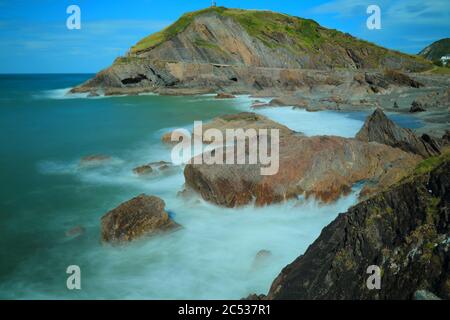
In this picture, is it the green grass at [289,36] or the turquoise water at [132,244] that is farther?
the green grass at [289,36]

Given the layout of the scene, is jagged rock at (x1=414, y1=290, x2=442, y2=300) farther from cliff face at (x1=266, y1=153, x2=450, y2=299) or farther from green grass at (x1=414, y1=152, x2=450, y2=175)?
green grass at (x1=414, y1=152, x2=450, y2=175)

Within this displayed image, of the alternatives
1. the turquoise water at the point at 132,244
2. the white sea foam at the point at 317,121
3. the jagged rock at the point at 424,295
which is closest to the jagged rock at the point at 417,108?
the white sea foam at the point at 317,121

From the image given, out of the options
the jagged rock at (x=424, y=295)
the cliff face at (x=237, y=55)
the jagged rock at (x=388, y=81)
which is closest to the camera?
the jagged rock at (x=424, y=295)

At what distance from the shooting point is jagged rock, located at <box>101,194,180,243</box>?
9422mm

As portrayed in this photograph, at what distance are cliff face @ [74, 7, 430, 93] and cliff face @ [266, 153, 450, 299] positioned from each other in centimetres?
5361

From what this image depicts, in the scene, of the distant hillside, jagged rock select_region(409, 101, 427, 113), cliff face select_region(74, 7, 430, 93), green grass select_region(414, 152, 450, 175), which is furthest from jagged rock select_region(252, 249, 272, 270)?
the distant hillside

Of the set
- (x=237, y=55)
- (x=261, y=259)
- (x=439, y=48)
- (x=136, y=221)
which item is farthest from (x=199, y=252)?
(x=439, y=48)

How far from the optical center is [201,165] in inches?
442

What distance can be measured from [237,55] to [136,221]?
62404 millimetres

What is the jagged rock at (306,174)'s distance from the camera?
10.4 metres

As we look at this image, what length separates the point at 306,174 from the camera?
1056 centimetres

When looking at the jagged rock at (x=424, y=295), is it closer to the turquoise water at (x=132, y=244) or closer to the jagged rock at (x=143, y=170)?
the turquoise water at (x=132, y=244)

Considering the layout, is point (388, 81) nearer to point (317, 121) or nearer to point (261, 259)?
point (317, 121)

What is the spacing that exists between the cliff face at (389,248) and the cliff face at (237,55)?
53607mm
